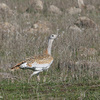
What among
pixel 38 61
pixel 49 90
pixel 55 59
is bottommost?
pixel 55 59

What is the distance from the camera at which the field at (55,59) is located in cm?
769

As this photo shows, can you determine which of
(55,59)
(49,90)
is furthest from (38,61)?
(55,59)

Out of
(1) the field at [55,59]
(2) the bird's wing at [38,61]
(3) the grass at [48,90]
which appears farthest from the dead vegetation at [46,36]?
(3) the grass at [48,90]

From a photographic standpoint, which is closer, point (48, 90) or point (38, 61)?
point (48, 90)

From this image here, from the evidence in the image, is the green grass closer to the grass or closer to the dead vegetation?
the grass

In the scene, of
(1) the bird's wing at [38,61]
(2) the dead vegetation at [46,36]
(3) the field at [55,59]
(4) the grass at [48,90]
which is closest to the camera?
(4) the grass at [48,90]

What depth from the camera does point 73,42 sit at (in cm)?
1305

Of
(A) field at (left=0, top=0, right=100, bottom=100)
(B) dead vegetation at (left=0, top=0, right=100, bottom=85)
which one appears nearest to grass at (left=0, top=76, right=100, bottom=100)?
(A) field at (left=0, top=0, right=100, bottom=100)

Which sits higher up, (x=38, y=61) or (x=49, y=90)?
(x=38, y=61)

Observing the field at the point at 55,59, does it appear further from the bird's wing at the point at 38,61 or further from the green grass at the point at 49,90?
the bird's wing at the point at 38,61

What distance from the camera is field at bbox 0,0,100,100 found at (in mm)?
7690

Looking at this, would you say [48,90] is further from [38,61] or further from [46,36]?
[46,36]

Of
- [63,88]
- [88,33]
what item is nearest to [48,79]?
[63,88]

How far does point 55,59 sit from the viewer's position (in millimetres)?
10992
